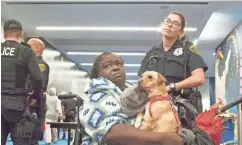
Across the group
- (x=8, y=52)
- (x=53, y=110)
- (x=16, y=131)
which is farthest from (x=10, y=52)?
(x=53, y=110)

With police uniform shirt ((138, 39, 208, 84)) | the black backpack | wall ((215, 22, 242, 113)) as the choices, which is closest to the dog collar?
the black backpack

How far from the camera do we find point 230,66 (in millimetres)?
9266

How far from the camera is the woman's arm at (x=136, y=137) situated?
4.11ft

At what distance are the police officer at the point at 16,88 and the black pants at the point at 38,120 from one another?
15 cm

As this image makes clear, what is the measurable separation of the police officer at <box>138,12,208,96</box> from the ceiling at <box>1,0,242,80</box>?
477 cm

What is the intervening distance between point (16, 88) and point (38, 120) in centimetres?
47

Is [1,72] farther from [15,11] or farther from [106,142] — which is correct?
[15,11]

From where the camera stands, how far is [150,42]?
416 inches

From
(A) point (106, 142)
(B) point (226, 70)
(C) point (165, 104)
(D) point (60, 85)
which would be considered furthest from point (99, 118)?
(D) point (60, 85)

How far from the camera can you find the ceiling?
7109mm

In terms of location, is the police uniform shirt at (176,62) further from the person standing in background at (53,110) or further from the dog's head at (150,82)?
the person standing in background at (53,110)

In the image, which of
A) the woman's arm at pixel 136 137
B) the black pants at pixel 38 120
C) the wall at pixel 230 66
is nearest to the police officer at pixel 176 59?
the woman's arm at pixel 136 137

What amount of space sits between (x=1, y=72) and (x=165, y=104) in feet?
6.55

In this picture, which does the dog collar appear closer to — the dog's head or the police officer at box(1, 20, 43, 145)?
the dog's head
